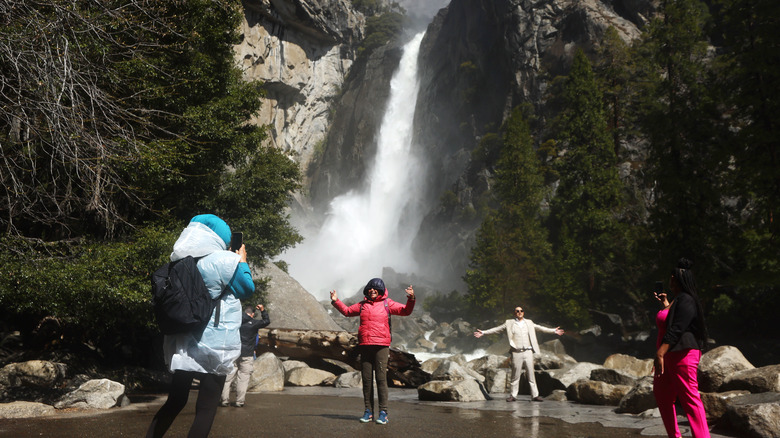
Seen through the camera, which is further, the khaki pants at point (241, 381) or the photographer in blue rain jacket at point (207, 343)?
the khaki pants at point (241, 381)

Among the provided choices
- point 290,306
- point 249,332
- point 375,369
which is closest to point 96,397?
point 249,332

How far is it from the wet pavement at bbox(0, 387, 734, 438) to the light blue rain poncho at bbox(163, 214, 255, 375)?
2.84 meters

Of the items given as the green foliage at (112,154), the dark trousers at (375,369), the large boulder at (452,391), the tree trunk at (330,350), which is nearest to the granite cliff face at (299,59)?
the green foliage at (112,154)

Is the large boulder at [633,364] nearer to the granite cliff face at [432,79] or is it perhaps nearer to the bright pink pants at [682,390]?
the bright pink pants at [682,390]

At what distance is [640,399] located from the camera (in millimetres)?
8266

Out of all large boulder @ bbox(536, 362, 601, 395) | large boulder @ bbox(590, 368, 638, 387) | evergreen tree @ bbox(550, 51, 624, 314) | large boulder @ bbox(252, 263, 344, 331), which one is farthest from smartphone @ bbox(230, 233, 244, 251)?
evergreen tree @ bbox(550, 51, 624, 314)

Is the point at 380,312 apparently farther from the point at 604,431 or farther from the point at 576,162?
the point at 576,162

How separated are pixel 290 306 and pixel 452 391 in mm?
14984

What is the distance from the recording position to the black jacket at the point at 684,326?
4641 millimetres

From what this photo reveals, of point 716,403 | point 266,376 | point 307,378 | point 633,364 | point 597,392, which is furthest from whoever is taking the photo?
point 307,378

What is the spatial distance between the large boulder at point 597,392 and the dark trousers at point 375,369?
16.0 feet

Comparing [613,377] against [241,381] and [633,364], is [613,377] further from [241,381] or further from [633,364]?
[241,381]

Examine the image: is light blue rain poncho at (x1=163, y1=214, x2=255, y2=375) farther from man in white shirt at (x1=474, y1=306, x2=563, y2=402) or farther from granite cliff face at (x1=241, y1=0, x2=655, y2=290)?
granite cliff face at (x1=241, y1=0, x2=655, y2=290)

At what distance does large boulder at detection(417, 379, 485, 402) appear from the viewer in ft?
35.6
